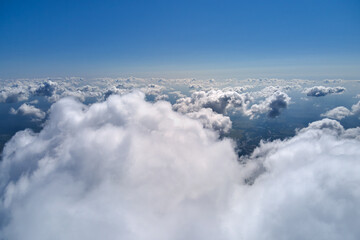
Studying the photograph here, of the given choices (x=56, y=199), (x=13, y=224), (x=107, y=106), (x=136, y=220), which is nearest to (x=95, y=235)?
(x=136, y=220)


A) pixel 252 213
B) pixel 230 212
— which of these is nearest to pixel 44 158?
pixel 230 212

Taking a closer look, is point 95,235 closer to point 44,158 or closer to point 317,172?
point 44,158

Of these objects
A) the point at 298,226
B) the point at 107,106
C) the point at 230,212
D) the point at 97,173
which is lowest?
the point at 230,212

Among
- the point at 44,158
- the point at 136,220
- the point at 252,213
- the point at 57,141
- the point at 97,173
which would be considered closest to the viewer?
the point at 136,220

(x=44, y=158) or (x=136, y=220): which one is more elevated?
(x=44, y=158)

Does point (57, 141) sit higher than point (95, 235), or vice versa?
point (57, 141)

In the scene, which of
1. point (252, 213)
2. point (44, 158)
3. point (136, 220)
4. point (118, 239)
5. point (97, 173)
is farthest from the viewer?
point (44, 158)

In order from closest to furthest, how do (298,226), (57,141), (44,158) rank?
(298,226) → (44,158) → (57,141)

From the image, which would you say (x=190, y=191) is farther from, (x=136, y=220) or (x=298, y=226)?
(x=298, y=226)

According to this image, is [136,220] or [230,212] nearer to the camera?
[136,220]

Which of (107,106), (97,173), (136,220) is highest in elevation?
(107,106)
